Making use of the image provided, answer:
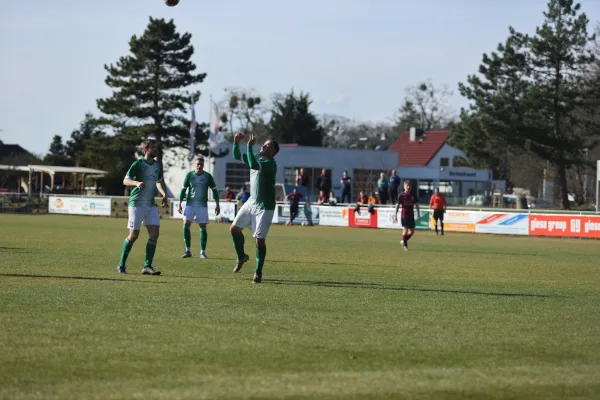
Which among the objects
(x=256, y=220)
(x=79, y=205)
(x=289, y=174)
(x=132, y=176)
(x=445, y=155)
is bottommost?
Result: (x=79, y=205)

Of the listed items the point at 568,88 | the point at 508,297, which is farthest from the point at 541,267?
the point at 568,88

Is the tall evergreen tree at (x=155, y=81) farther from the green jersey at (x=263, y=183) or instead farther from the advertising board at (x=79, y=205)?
the green jersey at (x=263, y=183)

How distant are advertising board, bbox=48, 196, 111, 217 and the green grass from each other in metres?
38.5

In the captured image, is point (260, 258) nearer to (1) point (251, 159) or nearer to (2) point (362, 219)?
(1) point (251, 159)

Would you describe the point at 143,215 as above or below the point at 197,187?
below

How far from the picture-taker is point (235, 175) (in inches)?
3083

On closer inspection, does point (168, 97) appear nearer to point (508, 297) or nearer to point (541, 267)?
point (541, 267)

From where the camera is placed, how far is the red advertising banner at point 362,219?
45.0 meters

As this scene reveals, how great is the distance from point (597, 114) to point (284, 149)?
25.9m

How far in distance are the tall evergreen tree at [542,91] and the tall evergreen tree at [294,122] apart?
32.5 meters

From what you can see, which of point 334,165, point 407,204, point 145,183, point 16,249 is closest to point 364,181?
point 334,165

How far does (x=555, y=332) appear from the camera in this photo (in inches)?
393

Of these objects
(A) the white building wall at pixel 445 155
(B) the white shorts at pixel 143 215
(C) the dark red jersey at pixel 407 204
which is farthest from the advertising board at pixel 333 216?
(A) the white building wall at pixel 445 155

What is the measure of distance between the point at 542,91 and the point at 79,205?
1219 inches
